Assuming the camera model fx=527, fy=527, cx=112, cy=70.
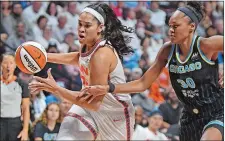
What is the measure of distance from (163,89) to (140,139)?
172cm

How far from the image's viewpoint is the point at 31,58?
15.5ft

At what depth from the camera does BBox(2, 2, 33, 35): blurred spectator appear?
8570 mm

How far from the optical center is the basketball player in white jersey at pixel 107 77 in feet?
15.6

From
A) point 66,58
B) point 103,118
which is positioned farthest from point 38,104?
point 103,118

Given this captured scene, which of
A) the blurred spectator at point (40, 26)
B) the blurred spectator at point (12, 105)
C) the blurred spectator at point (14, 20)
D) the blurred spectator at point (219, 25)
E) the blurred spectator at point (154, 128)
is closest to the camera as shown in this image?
the blurred spectator at point (12, 105)

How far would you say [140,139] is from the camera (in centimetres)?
731

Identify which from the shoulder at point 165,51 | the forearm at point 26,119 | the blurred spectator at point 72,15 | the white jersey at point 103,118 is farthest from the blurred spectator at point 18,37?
the shoulder at point 165,51

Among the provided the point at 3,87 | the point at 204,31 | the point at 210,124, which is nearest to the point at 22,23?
the point at 3,87

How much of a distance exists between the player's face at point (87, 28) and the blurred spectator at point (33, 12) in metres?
4.25

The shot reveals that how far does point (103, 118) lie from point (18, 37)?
391cm

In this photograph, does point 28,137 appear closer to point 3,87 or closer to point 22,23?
point 3,87

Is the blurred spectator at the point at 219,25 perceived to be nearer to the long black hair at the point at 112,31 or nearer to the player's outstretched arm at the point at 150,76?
the long black hair at the point at 112,31

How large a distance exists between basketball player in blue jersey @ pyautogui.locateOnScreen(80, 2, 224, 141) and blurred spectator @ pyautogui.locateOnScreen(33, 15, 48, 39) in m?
4.49

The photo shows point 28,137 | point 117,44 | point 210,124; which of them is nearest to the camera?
point 210,124
